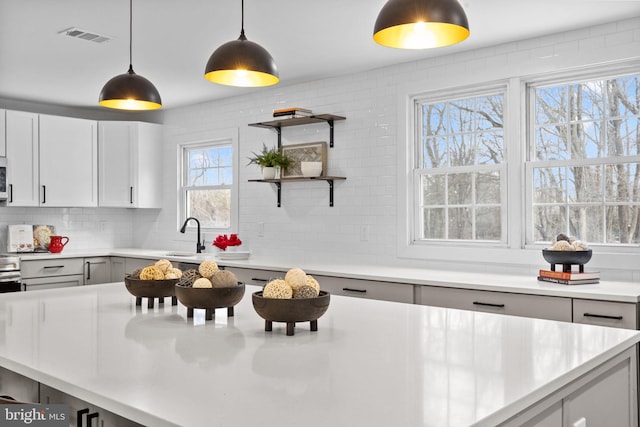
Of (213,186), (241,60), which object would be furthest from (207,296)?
(213,186)

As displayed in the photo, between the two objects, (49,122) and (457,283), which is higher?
(49,122)

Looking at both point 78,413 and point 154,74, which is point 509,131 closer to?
point 154,74

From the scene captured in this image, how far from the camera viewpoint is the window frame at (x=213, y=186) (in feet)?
18.9

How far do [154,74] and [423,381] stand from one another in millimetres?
4272

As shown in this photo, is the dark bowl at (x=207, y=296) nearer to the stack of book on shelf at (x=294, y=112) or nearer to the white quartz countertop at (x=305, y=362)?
the white quartz countertop at (x=305, y=362)

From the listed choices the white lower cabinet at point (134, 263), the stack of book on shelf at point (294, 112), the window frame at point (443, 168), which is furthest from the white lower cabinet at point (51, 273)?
the window frame at point (443, 168)

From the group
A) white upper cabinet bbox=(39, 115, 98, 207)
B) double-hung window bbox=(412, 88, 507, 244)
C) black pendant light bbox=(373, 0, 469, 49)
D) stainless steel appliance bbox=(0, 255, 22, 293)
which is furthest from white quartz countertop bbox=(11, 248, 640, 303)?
black pendant light bbox=(373, 0, 469, 49)

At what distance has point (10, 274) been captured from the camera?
5.20 meters

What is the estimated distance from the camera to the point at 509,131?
13.1ft

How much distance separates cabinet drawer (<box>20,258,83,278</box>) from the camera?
211 inches

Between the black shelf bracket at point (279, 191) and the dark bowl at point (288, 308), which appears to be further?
the black shelf bracket at point (279, 191)

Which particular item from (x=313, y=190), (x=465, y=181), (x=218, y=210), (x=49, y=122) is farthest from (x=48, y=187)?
(x=465, y=181)

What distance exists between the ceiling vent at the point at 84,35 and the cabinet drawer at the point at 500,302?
2719 millimetres

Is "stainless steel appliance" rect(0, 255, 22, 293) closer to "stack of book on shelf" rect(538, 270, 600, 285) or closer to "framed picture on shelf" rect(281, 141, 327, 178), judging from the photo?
"framed picture on shelf" rect(281, 141, 327, 178)
